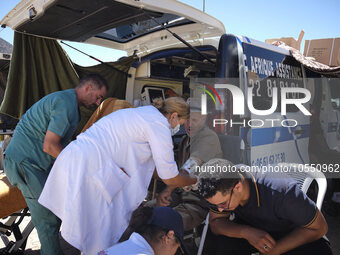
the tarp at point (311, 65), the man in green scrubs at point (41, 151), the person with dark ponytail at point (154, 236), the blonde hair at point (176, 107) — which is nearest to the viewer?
the person with dark ponytail at point (154, 236)

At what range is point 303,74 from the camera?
11.1ft

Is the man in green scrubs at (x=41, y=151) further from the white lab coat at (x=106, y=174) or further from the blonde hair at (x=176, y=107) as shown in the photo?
the blonde hair at (x=176, y=107)

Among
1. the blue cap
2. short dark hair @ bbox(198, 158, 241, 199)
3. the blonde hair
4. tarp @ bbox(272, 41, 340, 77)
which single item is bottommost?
the blue cap

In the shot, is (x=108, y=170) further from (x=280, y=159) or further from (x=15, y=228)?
(x=280, y=159)

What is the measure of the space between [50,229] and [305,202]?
1.92m

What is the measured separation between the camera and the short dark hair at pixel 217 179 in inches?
62.1

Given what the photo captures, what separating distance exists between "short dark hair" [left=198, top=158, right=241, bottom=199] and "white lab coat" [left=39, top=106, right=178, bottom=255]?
32 cm

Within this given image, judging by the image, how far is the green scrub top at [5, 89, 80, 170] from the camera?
2251mm

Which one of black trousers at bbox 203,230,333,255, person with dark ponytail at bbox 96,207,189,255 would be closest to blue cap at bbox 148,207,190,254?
person with dark ponytail at bbox 96,207,189,255

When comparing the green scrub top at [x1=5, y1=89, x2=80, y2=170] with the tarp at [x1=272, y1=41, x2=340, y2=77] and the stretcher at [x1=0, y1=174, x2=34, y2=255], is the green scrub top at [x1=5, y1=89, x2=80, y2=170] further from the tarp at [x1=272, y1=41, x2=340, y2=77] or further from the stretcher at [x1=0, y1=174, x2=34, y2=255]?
the tarp at [x1=272, y1=41, x2=340, y2=77]

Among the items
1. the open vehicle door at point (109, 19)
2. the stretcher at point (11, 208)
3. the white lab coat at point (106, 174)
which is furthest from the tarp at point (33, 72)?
the white lab coat at point (106, 174)

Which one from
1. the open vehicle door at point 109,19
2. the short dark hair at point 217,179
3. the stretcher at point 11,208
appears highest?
the open vehicle door at point 109,19

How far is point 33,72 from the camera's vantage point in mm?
3609

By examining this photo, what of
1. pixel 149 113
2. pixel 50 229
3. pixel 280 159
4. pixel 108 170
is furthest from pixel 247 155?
pixel 50 229
